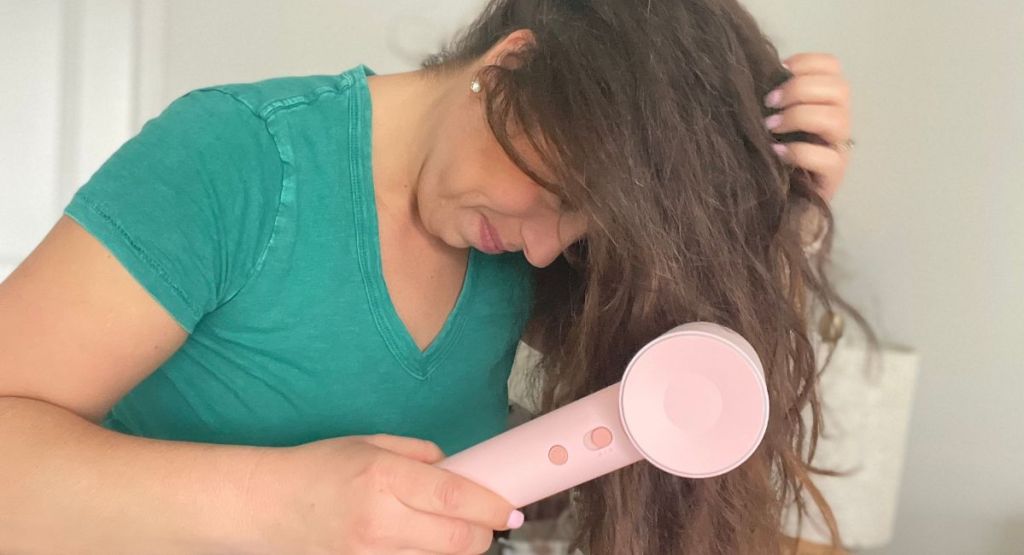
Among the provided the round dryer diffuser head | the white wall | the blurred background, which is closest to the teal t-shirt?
the round dryer diffuser head

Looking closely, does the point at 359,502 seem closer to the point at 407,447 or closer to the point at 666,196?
the point at 407,447

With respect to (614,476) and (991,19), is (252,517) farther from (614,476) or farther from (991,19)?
(991,19)

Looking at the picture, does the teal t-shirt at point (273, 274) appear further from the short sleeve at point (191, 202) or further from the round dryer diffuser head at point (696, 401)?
the round dryer diffuser head at point (696, 401)

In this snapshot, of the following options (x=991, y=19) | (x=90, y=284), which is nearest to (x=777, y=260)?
(x=90, y=284)

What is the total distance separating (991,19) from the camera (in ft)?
3.14

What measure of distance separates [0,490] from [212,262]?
0.15 m

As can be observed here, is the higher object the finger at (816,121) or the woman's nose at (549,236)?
the finger at (816,121)

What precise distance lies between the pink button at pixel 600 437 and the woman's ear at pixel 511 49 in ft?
0.65

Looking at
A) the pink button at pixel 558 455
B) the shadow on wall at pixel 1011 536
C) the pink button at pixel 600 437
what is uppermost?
the pink button at pixel 600 437

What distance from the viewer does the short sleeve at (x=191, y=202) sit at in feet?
1.44

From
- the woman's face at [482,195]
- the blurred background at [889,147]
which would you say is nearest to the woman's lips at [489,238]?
the woman's face at [482,195]

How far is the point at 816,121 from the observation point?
1.70 feet

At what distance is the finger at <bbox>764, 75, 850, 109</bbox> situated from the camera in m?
0.51

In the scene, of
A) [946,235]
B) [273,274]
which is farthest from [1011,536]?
[273,274]
